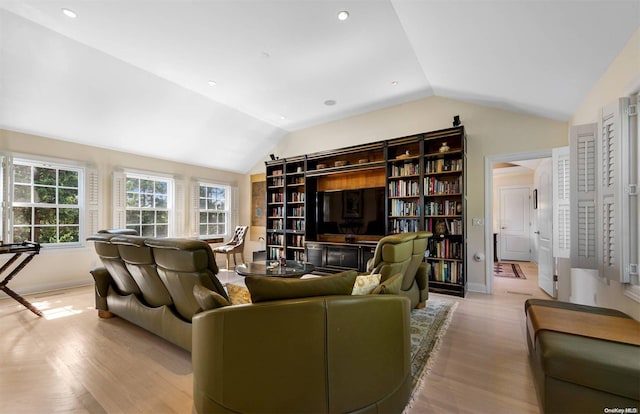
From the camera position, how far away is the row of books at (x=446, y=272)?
3.77 meters

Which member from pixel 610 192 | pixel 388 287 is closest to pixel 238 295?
pixel 388 287

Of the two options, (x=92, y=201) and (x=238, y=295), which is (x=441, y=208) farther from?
(x=92, y=201)

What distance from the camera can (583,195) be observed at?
2.41 m

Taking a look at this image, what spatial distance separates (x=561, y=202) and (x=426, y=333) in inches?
102

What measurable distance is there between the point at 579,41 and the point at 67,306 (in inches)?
240

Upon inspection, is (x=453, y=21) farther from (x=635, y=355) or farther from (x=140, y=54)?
(x=140, y=54)

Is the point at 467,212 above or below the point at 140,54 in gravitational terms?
below

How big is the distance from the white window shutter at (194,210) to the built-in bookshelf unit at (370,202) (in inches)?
66.1

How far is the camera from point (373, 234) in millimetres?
4637

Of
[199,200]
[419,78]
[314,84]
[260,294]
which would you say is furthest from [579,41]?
[199,200]

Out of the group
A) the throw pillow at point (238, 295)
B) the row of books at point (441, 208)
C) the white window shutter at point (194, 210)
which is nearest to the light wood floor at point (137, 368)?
the throw pillow at point (238, 295)

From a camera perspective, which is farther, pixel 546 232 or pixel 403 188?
pixel 403 188

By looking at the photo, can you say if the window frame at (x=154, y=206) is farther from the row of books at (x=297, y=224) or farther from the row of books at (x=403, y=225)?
the row of books at (x=403, y=225)

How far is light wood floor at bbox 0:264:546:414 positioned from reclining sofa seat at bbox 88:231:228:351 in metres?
0.21
